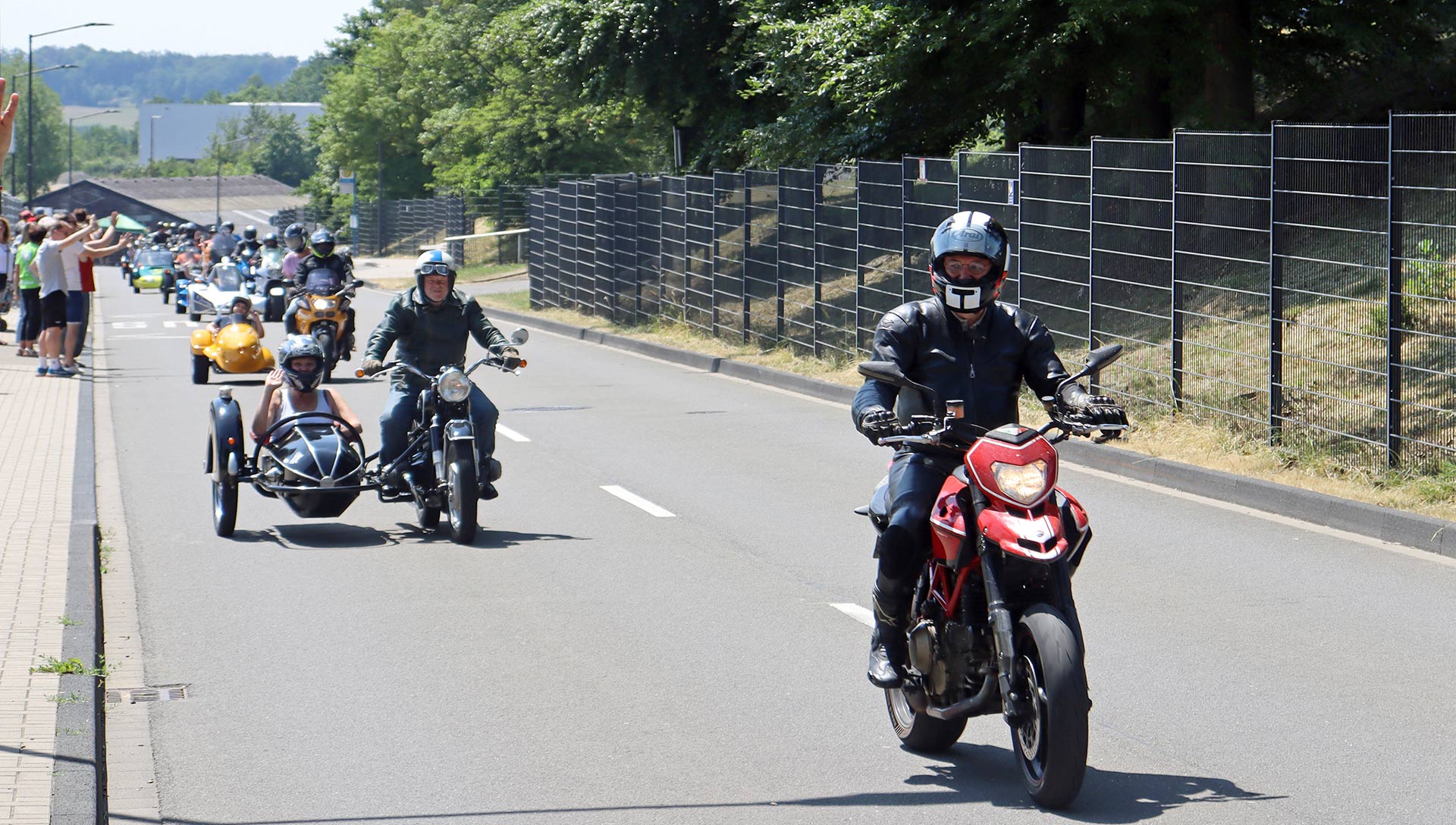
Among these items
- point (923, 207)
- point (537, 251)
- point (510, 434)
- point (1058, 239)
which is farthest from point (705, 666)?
point (537, 251)

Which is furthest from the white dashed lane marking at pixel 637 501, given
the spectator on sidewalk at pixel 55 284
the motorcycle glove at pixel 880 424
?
the spectator on sidewalk at pixel 55 284

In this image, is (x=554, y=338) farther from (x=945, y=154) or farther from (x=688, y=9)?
(x=945, y=154)

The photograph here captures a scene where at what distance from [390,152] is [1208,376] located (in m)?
76.2

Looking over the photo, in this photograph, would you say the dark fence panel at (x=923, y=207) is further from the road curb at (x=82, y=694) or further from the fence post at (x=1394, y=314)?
the road curb at (x=82, y=694)

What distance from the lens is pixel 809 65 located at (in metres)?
23.3

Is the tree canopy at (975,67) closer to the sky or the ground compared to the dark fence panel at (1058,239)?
closer to the sky

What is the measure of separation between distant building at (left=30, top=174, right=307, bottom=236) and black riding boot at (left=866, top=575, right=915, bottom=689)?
464 feet

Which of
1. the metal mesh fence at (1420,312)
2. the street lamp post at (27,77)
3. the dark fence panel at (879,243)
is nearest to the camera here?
the metal mesh fence at (1420,312)

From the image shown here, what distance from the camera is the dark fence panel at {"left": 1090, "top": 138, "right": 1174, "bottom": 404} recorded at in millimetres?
15438

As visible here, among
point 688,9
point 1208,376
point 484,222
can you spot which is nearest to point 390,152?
point 484,222

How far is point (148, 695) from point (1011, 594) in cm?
351

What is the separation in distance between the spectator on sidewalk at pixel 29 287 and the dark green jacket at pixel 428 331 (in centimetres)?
1224

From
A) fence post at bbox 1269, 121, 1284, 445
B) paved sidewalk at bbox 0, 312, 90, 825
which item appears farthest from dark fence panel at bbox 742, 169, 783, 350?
fence post at bbox 1269, 121, 1284, 445

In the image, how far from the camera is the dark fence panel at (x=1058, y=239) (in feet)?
55.0
